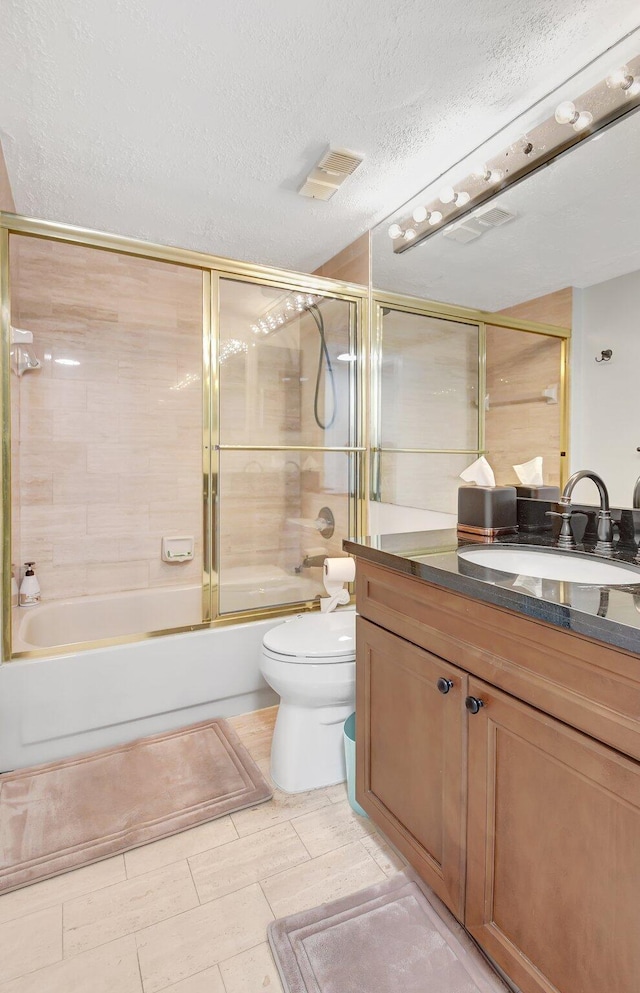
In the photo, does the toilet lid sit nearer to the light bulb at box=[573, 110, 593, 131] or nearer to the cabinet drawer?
the cabinet drawer

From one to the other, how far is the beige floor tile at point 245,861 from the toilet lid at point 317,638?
53 cm

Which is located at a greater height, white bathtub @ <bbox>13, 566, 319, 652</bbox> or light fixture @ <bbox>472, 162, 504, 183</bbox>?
light fixture @ <bbox>472, 162, 504, 183</bbox>

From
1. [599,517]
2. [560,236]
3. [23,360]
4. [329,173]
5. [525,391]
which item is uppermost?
[329,173]

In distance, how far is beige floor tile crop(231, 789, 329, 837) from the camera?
5.18 feet

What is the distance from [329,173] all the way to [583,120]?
89 cm

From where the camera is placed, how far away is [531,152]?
1.66 metres

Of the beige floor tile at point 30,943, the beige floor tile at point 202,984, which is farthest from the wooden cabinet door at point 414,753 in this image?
the beige floor tile at point 30,943

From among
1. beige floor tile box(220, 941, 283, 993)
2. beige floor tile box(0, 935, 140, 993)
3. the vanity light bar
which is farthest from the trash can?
the vanity light bar

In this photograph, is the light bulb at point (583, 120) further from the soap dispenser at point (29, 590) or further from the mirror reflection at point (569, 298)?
the soap dispenser at point (29, 590)

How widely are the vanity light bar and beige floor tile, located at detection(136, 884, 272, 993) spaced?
2339 mm

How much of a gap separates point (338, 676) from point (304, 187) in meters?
1.90

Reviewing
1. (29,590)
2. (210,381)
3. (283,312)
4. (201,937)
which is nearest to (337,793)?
(201,937)

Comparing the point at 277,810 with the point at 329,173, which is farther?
the point at 329,173

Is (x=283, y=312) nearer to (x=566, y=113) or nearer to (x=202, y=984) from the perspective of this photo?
(x=566, y=113)
